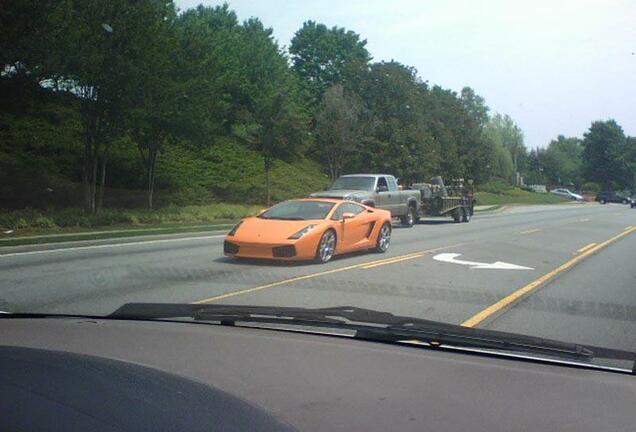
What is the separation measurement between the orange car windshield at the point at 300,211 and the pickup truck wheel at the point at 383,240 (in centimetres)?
194

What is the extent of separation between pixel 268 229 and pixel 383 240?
12.1 feet

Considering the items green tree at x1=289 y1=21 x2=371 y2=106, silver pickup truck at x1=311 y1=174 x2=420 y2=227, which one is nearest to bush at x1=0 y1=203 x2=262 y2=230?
silver pickup truck at x1=311 y1=174 x2=420 y2=227

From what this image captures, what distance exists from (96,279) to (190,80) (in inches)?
728

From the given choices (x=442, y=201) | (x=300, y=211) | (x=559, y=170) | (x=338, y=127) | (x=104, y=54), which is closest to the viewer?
(x=300, y=211)

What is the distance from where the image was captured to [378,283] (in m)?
10.5

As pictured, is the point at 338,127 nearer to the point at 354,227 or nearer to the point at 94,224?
the point at 94,224

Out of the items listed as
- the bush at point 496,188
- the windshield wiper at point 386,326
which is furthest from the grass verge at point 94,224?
the bush at point 496,188

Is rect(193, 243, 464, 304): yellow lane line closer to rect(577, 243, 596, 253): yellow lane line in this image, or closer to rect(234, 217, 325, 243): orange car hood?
rect(234, 217, 325, 243): orange car hood

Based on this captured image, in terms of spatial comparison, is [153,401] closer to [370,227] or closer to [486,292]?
[486,292]

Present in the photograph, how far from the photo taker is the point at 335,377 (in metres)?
3.89

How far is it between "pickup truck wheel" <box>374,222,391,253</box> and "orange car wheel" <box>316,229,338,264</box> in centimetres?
207

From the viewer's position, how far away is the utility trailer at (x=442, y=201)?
2947 cm

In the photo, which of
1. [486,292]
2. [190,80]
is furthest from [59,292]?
[190,80]

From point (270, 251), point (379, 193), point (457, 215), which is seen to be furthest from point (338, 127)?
point (270, 251)
